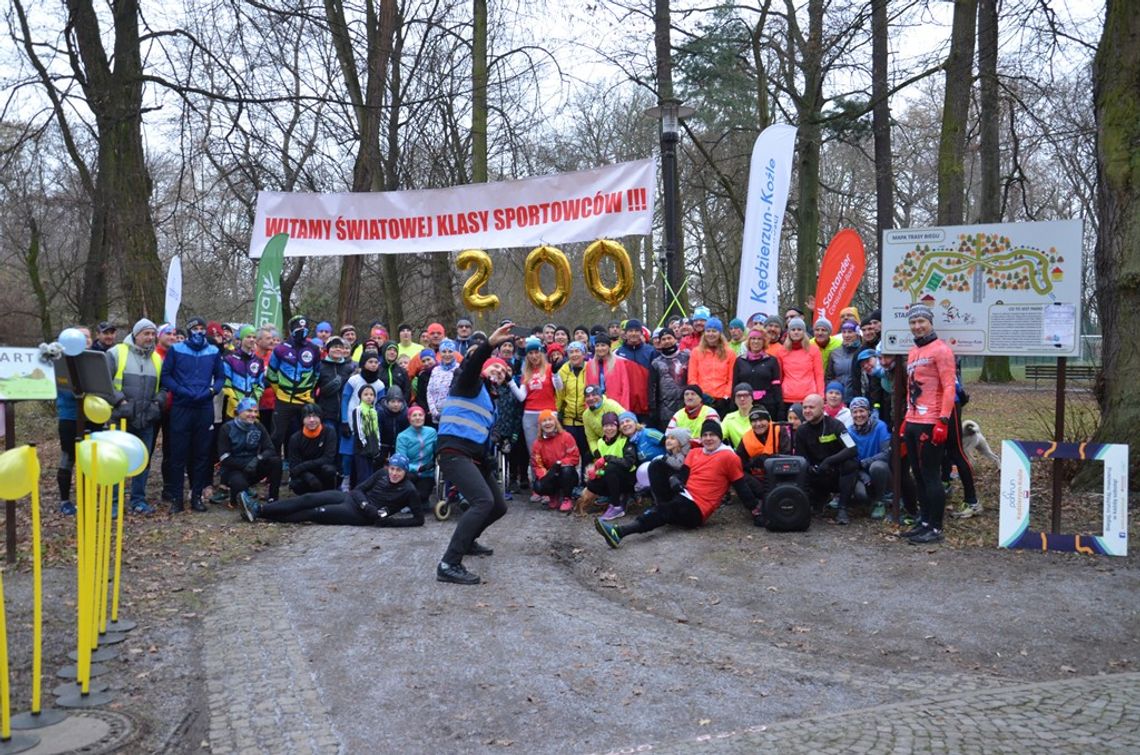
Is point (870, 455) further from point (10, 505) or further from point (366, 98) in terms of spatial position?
point (366, 98)

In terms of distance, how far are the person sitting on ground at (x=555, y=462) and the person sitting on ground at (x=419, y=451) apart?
1168 mm

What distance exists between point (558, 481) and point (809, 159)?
41.7ft

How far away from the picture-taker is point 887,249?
9047 millimetres

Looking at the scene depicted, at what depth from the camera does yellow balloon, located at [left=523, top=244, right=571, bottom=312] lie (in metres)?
12.2

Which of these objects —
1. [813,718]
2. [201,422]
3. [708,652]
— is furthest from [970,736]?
[201,422]

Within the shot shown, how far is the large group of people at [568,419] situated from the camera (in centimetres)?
903

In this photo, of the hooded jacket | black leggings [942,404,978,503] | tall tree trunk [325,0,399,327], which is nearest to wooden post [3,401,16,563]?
the hooded jacket

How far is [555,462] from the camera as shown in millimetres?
10367

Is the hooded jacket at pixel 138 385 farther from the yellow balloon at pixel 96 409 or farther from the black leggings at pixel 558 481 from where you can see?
the black leggings at pixel 558 481

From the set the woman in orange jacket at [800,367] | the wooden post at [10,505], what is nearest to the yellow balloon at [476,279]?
the woman in orange jacket at [800,367]

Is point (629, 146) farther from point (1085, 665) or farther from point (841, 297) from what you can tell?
point (1085, 665)

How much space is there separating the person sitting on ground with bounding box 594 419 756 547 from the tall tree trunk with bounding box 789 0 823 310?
10866 mm

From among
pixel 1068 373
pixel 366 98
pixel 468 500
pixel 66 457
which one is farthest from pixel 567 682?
pixel 1068 373

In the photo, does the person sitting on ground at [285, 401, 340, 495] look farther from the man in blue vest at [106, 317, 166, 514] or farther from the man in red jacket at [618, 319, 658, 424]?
the man in red jacket at [618, 319, 658, 424]
